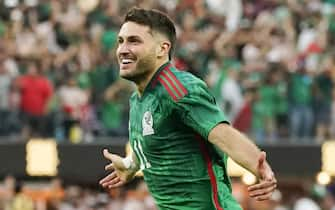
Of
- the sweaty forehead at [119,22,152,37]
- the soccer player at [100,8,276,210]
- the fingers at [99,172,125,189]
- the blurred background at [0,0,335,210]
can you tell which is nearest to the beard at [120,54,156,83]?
the soccer player at [100,8,276,210]

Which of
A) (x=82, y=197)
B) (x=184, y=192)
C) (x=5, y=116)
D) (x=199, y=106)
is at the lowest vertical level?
(x=82, y=197)

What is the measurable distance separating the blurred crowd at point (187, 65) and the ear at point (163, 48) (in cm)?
830

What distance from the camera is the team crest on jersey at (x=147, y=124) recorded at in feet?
17.8

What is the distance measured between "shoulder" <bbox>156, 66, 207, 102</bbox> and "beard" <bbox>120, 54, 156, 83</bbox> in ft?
Answer: 0.22

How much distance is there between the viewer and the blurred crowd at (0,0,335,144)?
1405 cm

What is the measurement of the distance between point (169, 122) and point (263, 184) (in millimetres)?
715

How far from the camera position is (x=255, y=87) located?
14.4m

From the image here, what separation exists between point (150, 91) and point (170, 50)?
28 centimetres

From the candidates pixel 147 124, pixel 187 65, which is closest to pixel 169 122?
pixel 147 124

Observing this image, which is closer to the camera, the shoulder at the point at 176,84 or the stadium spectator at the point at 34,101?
the shoulder at the point at 176,84

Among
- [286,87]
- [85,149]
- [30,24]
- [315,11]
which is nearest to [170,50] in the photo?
[85,149]

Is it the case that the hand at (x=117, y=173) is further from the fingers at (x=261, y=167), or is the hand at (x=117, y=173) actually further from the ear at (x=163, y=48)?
the fingers at (x=261, y=167)

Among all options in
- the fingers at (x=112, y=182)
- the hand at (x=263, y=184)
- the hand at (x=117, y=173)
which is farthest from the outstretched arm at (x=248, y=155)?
the fingers at (x=112, y=182)

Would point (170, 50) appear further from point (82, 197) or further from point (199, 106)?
point (82, 197)
